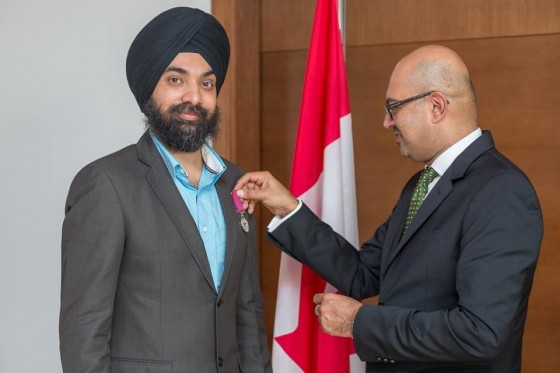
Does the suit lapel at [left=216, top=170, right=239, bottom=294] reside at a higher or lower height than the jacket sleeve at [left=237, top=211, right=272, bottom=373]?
higher

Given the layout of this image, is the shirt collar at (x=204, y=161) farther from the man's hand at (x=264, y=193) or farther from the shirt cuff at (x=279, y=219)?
the shirt cuff at (x=279, y=219)

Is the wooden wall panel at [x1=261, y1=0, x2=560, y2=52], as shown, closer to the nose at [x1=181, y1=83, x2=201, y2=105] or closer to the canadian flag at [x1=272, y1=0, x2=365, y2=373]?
the canadian flag at [x1=272, y1=0, x2=365, y2=373]

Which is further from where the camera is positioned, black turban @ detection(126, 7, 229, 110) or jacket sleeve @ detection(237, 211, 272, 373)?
jacket sleeve @ detection(237, 211, 272, 373)

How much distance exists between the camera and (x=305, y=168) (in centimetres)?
259

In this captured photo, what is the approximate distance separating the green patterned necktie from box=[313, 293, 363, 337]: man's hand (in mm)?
266

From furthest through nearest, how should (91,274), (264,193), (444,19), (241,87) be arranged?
1. (241,87)
2. (444,19)
3. (264,193)
4. (91,274)

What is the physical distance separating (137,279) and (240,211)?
393 millimetres

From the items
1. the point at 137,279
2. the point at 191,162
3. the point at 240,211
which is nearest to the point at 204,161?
the point at 191,162

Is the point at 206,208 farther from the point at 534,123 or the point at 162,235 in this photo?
the point at 534,123

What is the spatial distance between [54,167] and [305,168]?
45.4 inches

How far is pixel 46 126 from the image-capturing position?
3.13 metres

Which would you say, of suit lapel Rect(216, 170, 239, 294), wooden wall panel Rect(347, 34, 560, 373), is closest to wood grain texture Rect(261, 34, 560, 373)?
wooden wall panel Rect(347, 34, 560, 373)

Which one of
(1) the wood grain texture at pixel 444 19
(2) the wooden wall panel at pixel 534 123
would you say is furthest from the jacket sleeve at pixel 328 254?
(1) the wood grain texture at pixel 444 19

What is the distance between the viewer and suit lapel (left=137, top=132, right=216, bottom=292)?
1830mm
